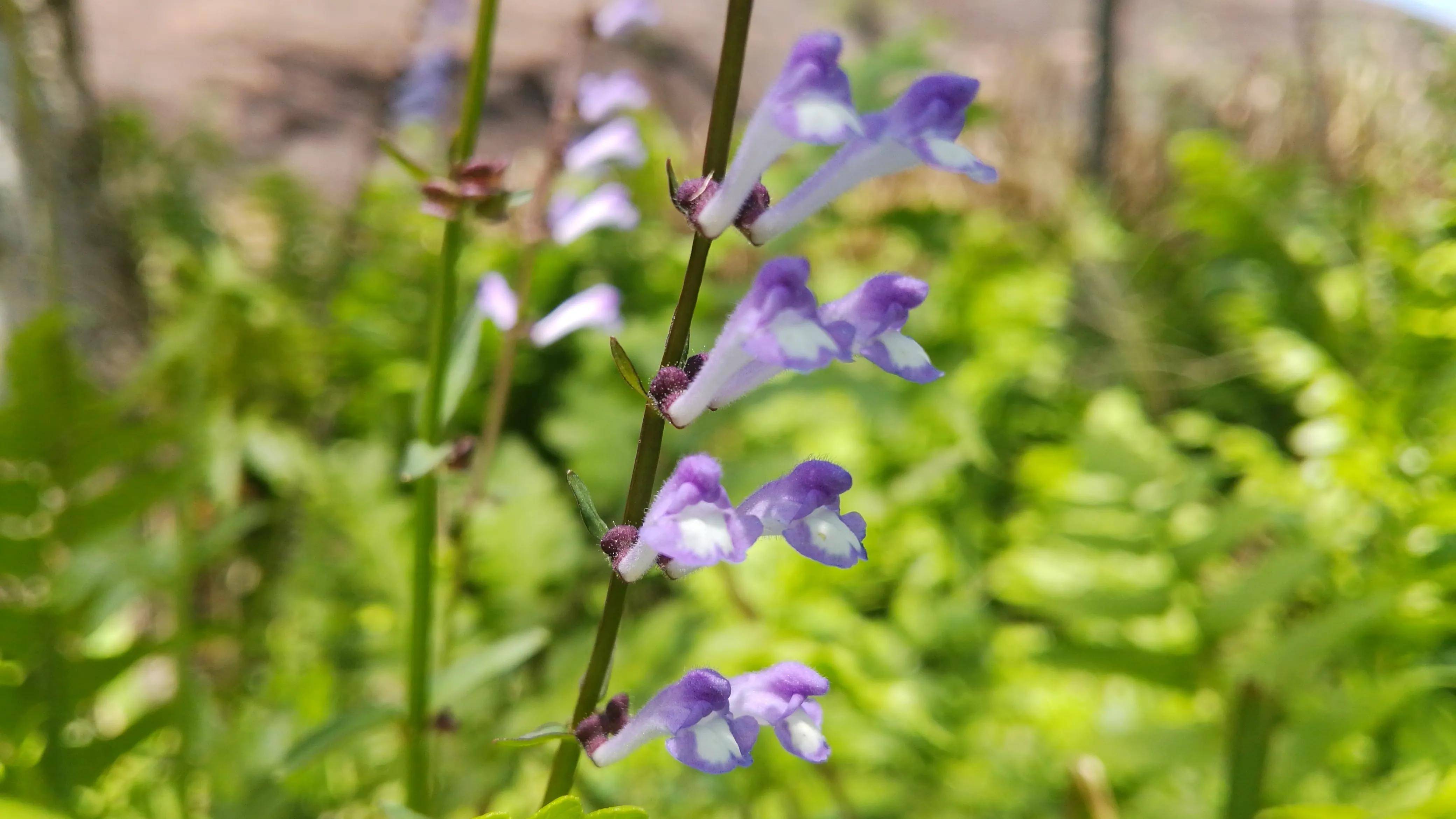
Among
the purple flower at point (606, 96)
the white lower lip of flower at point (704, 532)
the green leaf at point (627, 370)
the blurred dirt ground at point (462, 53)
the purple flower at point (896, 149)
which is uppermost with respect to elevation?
the purple flower at point (896, 149)

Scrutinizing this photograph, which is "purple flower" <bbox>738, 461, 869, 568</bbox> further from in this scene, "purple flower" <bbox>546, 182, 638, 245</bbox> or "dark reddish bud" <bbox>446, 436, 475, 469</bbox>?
"purple flower" <bbox>546, 182, 638, 245</bbox>

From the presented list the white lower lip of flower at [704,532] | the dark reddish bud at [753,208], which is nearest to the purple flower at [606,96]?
the dark reddish bud at [753,208]

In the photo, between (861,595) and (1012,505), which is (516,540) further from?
(1012,505)

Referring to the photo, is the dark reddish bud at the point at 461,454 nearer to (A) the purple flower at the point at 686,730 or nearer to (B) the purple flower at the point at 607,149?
(A) the purple flower at the point at 686,730

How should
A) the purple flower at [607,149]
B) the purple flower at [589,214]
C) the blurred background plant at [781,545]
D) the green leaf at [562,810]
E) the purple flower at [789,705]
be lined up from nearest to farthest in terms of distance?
1. the green leaf at [562,810]
2. the purple flower at [789,705]
3. the blurred background plant at [781,545]
4. the purple flower at [589,214]
5. the purple flower at [607,149]

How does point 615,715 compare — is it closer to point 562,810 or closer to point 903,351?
point 562,810

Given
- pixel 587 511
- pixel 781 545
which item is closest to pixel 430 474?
pixel 587 511
